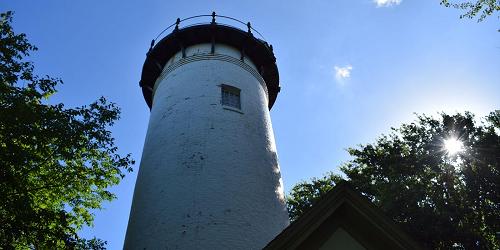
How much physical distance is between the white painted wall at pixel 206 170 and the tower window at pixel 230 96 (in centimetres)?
17

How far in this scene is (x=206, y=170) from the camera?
11.1 meters

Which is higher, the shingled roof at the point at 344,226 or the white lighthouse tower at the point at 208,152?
the white lighthouse tower at the point at 208,152

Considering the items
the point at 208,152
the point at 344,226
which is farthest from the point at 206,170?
the point at 344,226

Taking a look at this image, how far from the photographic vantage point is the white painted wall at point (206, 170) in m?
10.0

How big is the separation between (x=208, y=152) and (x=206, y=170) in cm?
65

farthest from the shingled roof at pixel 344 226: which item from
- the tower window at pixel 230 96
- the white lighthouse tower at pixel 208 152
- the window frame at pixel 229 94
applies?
the tower window at pixel 230 96

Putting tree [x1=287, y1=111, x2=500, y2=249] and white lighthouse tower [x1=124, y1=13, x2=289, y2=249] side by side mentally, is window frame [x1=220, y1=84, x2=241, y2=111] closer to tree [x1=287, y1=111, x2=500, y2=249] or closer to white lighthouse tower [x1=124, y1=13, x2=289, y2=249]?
white lighthouse tower [x1=124, y1=13, x2=289, y2=249]

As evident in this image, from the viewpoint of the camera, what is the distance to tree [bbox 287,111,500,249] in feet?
52.5

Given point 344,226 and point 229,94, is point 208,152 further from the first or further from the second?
point 344,226

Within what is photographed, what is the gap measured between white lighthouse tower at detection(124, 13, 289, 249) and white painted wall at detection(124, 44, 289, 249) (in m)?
0.03

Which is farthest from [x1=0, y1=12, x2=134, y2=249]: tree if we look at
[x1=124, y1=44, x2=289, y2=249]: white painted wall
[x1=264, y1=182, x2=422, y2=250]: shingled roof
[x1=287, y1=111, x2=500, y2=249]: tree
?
[x1=287, y1=111, x2=500, y2=249]: tree

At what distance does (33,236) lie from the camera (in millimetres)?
8469

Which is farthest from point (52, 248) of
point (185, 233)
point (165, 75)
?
point (165, 75)

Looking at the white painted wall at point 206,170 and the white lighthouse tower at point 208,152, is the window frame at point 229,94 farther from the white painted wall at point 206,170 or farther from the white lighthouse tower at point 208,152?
the white painted wall at point 206,170
